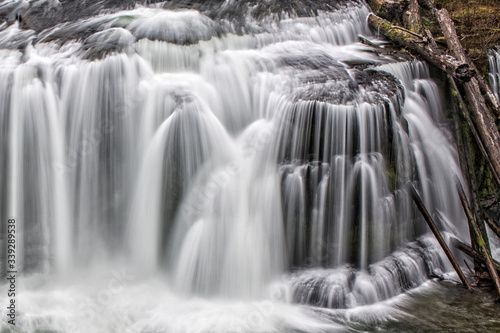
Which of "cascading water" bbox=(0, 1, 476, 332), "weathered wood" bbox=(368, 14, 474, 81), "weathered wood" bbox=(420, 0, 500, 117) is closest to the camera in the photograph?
"cascading water" bbox=(0, 1, 476, 332)

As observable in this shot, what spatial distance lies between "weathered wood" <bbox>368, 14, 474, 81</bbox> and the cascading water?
67 cm

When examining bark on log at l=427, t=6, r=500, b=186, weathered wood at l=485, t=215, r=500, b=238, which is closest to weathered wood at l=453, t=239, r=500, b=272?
weathered wood at l=485, t=215, r=500, b=238

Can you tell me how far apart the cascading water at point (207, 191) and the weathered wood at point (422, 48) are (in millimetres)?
669

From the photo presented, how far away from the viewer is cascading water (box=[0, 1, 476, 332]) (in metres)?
5.40

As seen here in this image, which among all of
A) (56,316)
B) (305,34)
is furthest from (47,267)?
(305,34)

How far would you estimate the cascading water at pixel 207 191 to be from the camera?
17.7ft

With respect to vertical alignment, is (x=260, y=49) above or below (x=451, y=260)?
above

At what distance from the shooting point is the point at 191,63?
6797 millimetres

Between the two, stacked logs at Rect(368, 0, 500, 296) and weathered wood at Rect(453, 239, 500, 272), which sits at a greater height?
stacked logs at Rect(368, 0, 500, 296)

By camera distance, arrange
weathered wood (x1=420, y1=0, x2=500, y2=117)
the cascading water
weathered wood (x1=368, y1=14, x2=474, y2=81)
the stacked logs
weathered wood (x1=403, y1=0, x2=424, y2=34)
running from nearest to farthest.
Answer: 1. the cascading water
2. the stacked logs
3. weathered wood (x1=368, y1=14, x2=474, y2=81)
4. weathered wood (x1=420, y1=0, x2=500, y2=117)
5. weathered wood (x1=403, y1=0, x2=424, y2=34)

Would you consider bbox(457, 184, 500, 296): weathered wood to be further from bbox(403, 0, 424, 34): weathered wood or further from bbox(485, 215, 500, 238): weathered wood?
bbox(403, 0, 424, 34): weathered wood

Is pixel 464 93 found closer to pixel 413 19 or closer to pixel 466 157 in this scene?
pixel 466 157

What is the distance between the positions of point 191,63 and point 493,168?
4232 millimetres

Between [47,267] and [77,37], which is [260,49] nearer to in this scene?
[77,37]
